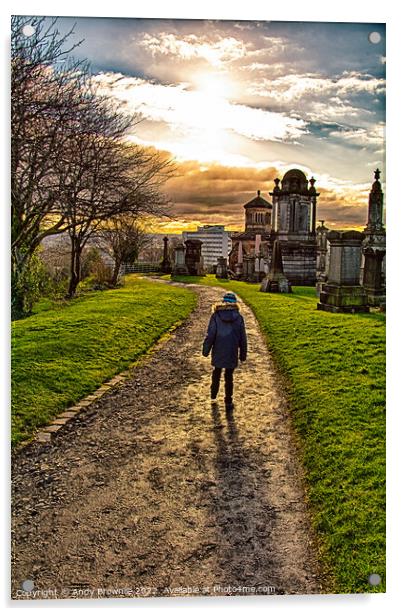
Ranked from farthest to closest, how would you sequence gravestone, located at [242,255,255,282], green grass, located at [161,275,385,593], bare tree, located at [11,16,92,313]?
1. gravestone, located at [242,255,255,282]
2. bare tree, located at [11,16,92,313]
3. green grass, located at [161,275,385,593]

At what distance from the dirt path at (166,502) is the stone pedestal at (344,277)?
5.77ft

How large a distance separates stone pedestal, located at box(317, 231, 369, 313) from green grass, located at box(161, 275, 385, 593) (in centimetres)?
30

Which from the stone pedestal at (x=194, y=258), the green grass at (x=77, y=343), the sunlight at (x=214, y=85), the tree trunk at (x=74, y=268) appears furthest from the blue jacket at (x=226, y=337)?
the sunlight at (x=214, y=85)

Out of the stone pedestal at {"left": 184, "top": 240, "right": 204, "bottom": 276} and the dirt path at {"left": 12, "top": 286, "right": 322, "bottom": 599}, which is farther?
the stone pedestal at {"left": 184, "top": 240, "right": 204, "bottom": 276}

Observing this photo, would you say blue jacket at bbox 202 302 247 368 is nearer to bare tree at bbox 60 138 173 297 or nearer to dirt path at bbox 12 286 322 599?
dirt path at bbox 12 286 322 599

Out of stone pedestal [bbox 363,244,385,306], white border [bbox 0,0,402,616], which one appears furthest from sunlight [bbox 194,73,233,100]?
stone pedestal [bbox 363,244,385,306]

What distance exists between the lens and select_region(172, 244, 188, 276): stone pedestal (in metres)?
3.93

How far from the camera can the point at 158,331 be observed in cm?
426

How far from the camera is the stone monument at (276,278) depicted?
4527 millimetres

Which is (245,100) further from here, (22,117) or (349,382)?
(349,382)

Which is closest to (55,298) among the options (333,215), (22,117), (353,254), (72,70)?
(22,117)

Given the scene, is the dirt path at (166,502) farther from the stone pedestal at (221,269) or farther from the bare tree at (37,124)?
the bare tree at (37,124)

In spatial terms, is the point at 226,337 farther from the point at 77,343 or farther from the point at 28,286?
the point at 28,286

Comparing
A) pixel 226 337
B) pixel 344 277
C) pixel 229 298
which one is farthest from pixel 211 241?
pixel 344 277
